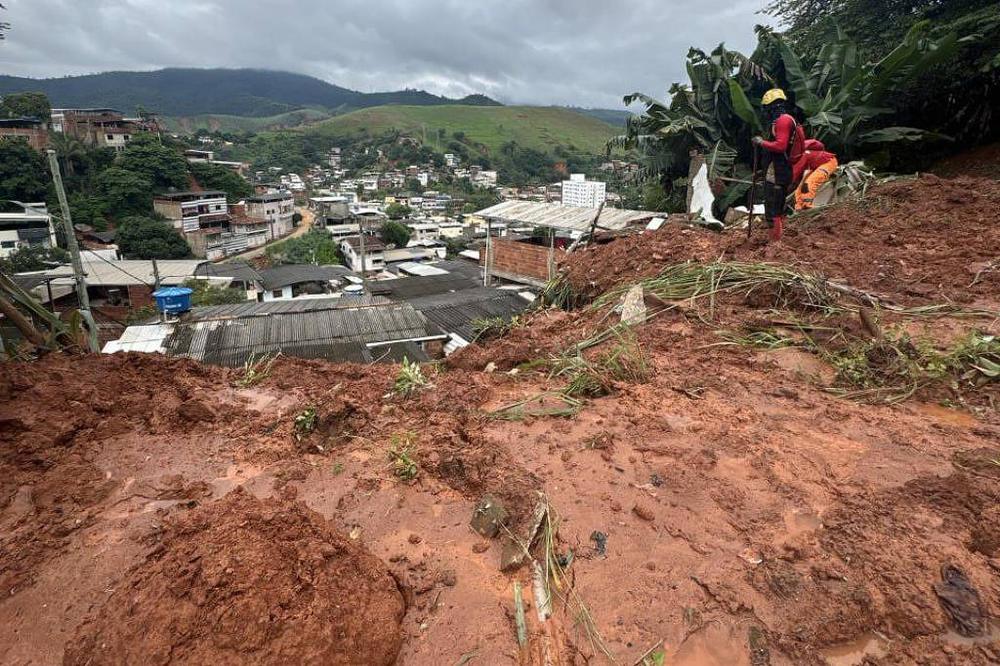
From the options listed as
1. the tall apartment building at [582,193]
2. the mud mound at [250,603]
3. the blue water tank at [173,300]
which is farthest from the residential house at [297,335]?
the tall apartment building at [582,193]

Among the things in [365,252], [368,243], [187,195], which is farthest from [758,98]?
[187,195]

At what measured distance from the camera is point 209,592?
1768 mm

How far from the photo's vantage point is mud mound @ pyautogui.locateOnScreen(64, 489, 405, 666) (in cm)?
164

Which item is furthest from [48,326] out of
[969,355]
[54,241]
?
[54,241]

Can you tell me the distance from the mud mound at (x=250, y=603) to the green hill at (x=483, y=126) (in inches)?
4329

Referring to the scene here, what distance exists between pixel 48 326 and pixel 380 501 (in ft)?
12.8

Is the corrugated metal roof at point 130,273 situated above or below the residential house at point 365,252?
above

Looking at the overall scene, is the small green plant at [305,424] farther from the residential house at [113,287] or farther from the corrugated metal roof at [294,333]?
the residential house at [113,287]

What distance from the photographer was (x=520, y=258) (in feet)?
46.7

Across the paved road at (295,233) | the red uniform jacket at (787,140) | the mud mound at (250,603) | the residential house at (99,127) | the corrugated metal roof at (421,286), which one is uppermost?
the residential house at (99,127)

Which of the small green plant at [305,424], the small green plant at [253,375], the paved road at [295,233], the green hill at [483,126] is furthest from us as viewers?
the green hill at [483,126]

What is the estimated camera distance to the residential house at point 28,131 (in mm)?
39250

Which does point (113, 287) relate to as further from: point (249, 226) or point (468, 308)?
point (249, 226)

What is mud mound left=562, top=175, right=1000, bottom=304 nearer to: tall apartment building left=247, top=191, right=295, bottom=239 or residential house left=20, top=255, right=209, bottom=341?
residential house left=20, top=255, right=209, bottom=341
